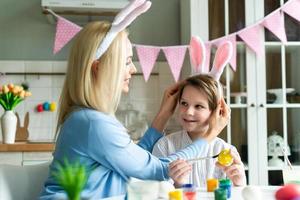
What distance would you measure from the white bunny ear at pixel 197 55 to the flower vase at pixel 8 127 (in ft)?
4.48

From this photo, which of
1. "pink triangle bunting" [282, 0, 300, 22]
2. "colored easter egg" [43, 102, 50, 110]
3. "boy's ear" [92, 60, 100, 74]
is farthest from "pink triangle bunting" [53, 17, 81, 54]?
"boy's ear" [92, 60, 100, 74]

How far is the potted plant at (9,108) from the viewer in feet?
8.07

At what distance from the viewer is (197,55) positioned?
5.45 feet

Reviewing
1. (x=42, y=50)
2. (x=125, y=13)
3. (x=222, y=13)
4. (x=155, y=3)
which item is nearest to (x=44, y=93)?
(x=42, y=50)

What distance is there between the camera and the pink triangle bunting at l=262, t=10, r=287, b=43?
2.49m

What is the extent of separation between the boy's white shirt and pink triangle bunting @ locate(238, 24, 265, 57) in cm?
111

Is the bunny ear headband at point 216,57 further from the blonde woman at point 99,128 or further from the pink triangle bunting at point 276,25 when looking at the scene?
the pink triangle bunting at point 276,25

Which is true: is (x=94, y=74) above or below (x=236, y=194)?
above

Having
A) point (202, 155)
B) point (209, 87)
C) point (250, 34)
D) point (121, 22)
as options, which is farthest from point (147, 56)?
point (121, 22)

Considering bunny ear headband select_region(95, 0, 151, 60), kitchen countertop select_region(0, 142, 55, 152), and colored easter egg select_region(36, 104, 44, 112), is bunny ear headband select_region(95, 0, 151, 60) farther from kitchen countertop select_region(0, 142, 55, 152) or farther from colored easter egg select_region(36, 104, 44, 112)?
colored easter egg select_region(36, 104, 44, 112)

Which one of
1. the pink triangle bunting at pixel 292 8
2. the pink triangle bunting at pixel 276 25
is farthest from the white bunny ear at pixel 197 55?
the pink triangle bunting at pixel 292 8

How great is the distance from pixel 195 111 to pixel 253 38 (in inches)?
45.6

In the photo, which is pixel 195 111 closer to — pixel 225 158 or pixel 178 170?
pixel 225 158

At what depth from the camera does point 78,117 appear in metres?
1.08
